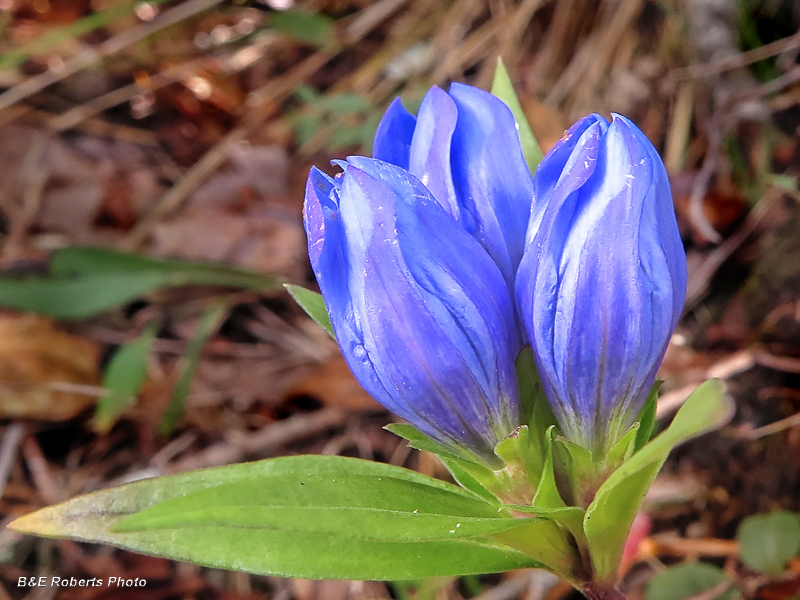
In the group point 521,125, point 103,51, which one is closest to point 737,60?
point 521,125

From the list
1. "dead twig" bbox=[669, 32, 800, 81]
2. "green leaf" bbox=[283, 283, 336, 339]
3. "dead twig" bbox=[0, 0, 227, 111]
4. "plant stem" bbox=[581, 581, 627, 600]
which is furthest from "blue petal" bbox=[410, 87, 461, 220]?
"dead twig" bbox=[0, 0, 227, 111]

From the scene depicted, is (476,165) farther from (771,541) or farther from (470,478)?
(771,541)

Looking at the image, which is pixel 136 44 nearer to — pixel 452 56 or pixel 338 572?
pixel 452 56

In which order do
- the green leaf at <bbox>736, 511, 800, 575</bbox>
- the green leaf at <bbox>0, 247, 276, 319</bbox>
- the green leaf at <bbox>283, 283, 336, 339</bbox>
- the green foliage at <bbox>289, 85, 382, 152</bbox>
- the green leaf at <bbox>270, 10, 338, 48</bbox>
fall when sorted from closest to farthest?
1. the green leaf at <bbox>283, 283, 336, 339</bbox>
2. the green leaf at <bbox>736, 511, 800, 575</bbox>
3. the green leaf at <bbox>0, 247, 276, 319</bbox>
4. the green foliage at <bbox>289, 85, 382, 152</bbox>
5. the green leaf at <bbox>270, 10, 338, 48</bbox>

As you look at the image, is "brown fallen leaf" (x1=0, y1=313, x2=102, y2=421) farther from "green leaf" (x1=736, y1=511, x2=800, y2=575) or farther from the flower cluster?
"green leaf" (x1=736, y1=511, x2=800, y2=575)

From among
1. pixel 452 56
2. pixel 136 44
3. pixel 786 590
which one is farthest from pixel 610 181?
pixel 136 44

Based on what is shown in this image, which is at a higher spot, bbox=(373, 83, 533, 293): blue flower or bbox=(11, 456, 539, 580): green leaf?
bbox=(373, 83, 533, 293): blue flower

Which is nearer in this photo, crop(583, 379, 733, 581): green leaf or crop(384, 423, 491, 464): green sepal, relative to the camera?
crop(583, 379, 733, 581): green leaf
